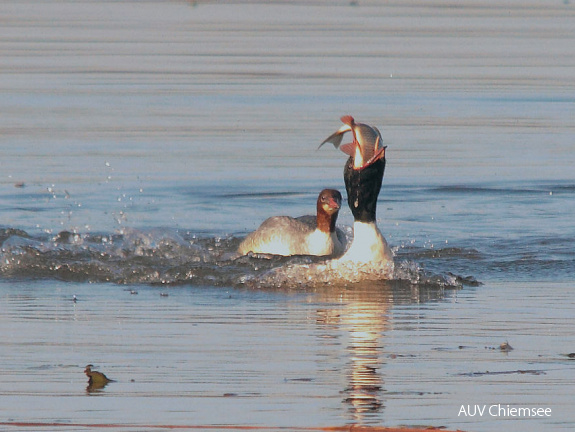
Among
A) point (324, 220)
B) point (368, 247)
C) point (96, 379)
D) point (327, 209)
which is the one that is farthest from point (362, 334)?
point (324, 220)

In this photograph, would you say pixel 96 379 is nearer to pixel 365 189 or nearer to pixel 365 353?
pixel 365 353

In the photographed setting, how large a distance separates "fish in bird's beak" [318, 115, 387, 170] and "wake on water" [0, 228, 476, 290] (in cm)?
80

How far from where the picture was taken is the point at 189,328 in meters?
8.52

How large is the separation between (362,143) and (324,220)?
1.78m

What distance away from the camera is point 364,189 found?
35.8ft

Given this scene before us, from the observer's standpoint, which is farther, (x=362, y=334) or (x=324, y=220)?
(x=324, y=220)

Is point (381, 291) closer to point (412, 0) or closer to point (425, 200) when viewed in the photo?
point (425, 200)

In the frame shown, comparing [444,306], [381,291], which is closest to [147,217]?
[381,291]

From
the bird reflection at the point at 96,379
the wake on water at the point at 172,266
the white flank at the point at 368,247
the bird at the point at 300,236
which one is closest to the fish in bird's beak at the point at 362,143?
the white flank at the point at 368,247

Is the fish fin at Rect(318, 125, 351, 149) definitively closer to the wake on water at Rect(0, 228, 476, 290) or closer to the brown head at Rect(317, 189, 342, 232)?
the wake on water at Rect(0, 228, 476, 290)

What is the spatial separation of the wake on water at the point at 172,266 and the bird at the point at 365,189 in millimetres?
127

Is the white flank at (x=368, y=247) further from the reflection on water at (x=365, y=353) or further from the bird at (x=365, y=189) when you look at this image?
the reflection on water at (x=365, y=353)

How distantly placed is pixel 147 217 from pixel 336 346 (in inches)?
255

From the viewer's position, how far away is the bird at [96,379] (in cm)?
697
